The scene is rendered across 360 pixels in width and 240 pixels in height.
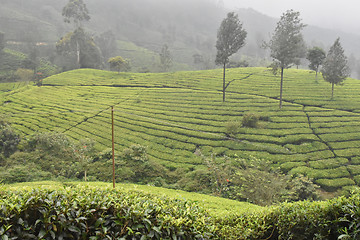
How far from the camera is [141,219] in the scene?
5.05m

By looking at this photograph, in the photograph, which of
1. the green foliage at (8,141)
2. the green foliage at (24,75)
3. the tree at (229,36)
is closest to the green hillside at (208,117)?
the green foliage at (8,141)

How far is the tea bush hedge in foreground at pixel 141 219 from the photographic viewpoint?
4.66 meters

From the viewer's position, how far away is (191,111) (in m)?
30.3

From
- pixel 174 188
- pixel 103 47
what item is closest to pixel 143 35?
pixel 103 47

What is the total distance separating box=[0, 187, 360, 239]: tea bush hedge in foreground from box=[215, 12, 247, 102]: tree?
89.7 feet

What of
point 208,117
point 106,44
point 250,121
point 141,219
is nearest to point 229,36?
point 208,117

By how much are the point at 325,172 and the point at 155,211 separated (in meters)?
17.4

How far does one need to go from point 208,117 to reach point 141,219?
23951 millimetres

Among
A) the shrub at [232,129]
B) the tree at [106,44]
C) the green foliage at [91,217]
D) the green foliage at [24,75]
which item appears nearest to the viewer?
the green foliage at [91,217]

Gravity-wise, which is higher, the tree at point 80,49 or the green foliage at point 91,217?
the tree at point 80,49

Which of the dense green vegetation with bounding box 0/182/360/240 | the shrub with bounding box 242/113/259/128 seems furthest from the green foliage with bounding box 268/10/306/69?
the dense green vegetation with bounding box 0/182/360/240

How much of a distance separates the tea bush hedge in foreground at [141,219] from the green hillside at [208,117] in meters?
13.7

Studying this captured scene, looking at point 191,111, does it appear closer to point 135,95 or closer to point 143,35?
point 135,95

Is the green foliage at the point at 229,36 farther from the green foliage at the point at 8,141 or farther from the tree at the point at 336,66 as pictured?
the green foliage at the point at 8,141
